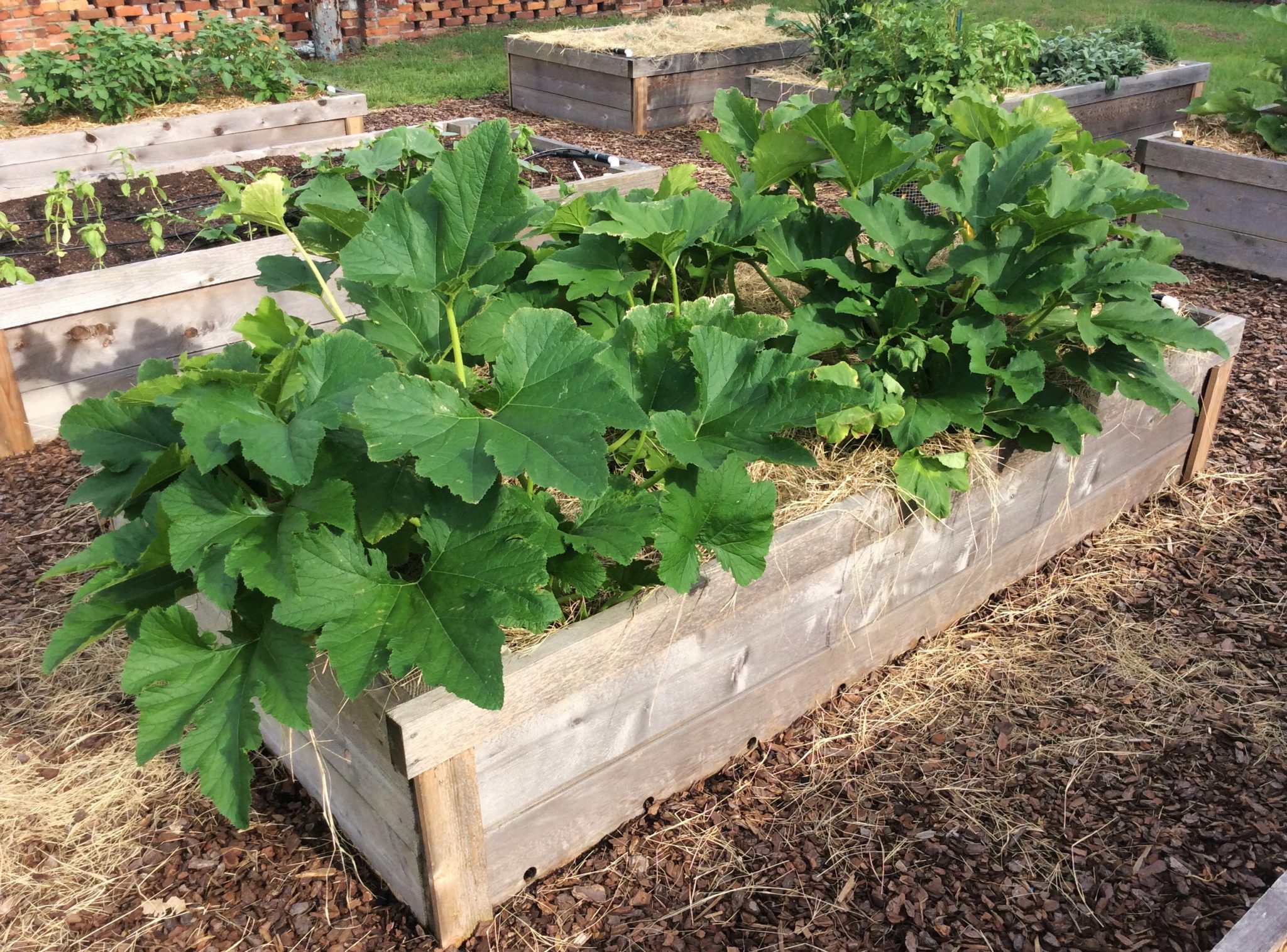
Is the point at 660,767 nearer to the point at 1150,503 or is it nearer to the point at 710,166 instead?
the point at 1150,503

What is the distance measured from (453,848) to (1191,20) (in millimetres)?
13184

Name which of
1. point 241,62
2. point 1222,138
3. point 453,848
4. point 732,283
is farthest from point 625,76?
point 453,848

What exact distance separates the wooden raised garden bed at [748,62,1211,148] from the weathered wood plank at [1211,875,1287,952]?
557 cm

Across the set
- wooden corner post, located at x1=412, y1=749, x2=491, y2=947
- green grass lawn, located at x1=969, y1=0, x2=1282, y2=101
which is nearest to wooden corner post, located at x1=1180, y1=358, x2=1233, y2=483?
wooden corner post, located at x1=412, y1=749, x2=491, y2=947

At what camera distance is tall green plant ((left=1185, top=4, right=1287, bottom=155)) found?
5246mm

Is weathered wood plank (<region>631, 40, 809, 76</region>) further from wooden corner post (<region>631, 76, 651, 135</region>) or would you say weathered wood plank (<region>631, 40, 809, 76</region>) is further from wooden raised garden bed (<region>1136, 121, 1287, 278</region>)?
wooden raised garden bed (<region>1136, 121, 1287, 278</region>)

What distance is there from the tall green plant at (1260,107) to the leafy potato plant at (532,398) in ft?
10.9

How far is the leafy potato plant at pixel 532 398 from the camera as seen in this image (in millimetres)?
1580

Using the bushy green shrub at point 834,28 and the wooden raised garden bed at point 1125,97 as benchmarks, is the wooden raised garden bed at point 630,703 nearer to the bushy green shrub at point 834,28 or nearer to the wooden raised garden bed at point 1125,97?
the wooden raised garden bed at point 1125,97

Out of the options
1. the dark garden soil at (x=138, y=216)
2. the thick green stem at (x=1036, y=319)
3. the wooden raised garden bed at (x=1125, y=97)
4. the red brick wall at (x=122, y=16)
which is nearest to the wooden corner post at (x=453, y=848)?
the thick green stem at (x=1036, y=319)

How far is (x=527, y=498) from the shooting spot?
1.81 m

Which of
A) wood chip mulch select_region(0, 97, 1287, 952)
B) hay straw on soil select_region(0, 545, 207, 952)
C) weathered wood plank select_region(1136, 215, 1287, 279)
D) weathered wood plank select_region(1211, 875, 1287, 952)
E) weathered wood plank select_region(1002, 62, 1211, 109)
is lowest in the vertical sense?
hay straw on soil select_region(0, 545, 207, 952)

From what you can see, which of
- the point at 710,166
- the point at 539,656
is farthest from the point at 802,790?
the point at 710,166

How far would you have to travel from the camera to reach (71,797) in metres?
2.35
